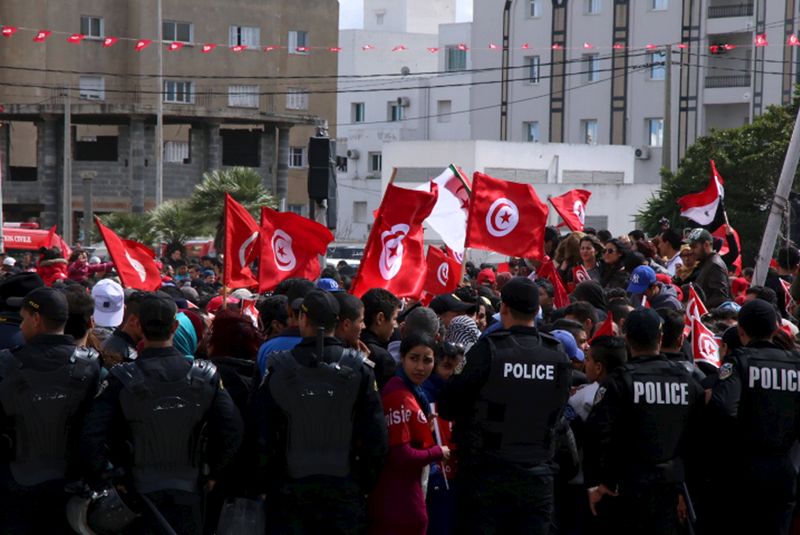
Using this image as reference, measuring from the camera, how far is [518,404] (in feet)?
22.1

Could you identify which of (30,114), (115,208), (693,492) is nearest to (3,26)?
(30,114)

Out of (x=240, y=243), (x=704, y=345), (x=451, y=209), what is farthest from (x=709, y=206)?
(x=704, y=345)

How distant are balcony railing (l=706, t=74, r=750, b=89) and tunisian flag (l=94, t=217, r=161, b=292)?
159 ft

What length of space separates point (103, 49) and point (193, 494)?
5245 cm

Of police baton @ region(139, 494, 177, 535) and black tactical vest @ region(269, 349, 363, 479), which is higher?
black tactical vest @ region(269, 349, 363, 479)

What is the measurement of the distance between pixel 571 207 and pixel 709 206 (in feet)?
5.73

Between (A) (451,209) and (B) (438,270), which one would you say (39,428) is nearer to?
(B) (438,270)

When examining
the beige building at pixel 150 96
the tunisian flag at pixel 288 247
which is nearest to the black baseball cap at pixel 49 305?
the tunisian flag at pixel 288 247

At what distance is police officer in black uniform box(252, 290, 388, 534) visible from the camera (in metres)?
6.47

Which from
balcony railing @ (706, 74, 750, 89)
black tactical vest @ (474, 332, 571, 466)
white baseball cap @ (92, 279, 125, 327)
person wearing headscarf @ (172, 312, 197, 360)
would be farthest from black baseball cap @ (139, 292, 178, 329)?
balcony railing @ (706, 74, 750, 89)

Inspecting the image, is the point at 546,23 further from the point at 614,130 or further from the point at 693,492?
the point at 693,492

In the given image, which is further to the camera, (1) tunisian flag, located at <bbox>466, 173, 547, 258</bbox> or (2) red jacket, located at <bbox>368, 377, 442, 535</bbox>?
(1) tunisian flag, located at <bbox>466, 173, 547, 258</bbox>

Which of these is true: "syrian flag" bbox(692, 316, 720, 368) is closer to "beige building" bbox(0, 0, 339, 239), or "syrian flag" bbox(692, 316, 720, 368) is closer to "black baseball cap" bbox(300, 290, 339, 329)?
"black baseball cap" bbox(300, 290, 339, 329)

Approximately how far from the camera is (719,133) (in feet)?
130
